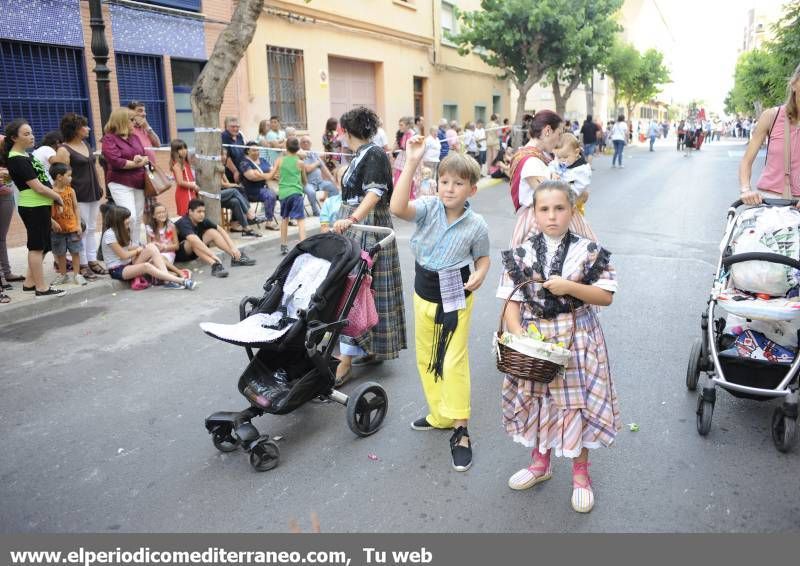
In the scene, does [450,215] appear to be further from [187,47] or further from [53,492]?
[187,47]

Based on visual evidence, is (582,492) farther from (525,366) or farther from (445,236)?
(445,236)

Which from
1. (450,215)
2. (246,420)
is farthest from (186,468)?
(450,215)

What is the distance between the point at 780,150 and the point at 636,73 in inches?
1763

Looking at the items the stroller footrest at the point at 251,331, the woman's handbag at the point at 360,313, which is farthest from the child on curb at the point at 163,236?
the woman's handbag at the point at 360,313

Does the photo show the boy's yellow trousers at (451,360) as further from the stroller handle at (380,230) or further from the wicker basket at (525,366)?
the wicker basket at (525,366)

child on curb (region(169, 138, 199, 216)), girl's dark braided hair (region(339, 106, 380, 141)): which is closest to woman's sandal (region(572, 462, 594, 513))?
girl's dark braided hair (region(339, 106, 380, 141))

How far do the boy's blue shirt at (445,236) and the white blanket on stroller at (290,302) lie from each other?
0.78 metres

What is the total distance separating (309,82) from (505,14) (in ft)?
27.6

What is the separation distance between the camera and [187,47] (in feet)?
45.4

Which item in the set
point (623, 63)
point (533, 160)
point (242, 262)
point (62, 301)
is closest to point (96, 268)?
point (62, 301)

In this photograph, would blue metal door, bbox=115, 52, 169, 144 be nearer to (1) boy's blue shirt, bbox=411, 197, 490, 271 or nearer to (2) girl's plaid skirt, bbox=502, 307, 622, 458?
(1) boy's blue shirt, bbox=411, 197, 490, 271

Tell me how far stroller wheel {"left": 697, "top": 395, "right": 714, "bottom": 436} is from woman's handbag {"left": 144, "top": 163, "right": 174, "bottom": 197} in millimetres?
7065

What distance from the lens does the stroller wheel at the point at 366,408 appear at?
12.9ft
